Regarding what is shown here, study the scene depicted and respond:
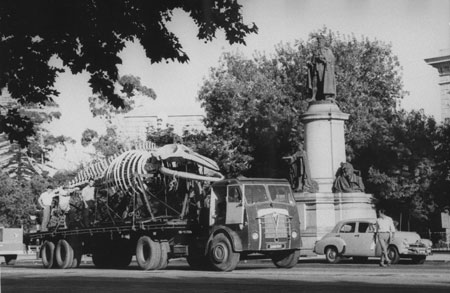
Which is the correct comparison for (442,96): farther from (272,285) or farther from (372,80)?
(272,285)

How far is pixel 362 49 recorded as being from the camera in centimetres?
5759

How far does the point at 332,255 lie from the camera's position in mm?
27234

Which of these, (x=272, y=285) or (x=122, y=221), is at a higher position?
(x=122, y=221)

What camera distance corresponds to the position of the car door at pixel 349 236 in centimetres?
2666

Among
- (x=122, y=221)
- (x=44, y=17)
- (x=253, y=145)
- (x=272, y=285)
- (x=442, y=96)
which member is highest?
(x=442, y=96)

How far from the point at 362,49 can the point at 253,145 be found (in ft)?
34.6

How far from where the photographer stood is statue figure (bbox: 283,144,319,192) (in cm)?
3450

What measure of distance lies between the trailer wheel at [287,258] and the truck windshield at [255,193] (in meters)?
1.80

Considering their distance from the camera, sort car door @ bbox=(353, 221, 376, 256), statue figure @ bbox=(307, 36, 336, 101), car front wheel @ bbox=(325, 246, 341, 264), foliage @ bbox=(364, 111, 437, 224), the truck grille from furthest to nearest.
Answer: foliage @ bbox=(364, 111, 437, 224) < statue figure @ bbox=(307, 36, 336, 101) < car front wheel @ bbox=(325, 246, 341, 264) < car door @ bbox=(353, 221, 376, 256) < the truck grille

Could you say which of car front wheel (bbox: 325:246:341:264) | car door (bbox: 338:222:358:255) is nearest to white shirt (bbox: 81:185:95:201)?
car front wheel (bbox: 325:246:341:264)

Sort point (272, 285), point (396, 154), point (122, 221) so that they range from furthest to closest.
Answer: point (396, 154), point (122, 221), point (272, 285)

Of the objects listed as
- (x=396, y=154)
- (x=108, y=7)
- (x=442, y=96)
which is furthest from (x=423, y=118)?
(x=108, y=7)

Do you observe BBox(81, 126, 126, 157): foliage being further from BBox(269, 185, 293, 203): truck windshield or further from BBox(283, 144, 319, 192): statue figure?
BBox(269, 185, 293, 203): truck windshield

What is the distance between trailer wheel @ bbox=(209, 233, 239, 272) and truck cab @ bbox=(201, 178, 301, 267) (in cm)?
8
